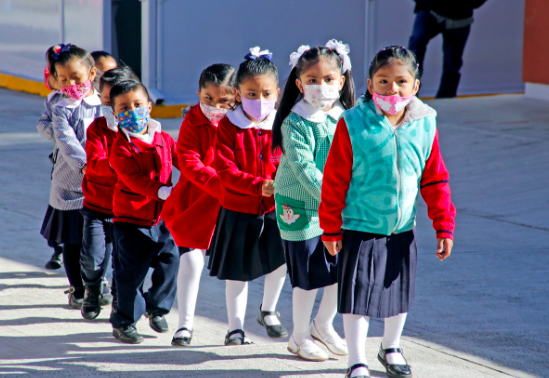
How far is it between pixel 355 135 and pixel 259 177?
76cm

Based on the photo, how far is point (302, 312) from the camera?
149 inches

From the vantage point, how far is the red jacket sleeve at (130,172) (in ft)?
13.1

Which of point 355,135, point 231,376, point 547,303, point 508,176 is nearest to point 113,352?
point 231,376

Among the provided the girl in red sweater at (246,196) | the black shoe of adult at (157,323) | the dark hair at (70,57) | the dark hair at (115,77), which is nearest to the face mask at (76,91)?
the dark hair at (70,57)

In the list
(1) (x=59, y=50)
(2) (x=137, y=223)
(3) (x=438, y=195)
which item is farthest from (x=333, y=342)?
(1) (x=59, y=50)

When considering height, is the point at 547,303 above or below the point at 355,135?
below

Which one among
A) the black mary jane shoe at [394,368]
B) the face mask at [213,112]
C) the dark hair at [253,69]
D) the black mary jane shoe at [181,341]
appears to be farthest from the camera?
the face mask at [213,112]

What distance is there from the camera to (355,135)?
132 inches

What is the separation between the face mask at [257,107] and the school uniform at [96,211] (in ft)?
2.77

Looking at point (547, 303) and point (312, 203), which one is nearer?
point (312, 203)

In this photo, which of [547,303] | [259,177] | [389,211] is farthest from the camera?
[547,303]

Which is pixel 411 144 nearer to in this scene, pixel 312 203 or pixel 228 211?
pixel 312 203

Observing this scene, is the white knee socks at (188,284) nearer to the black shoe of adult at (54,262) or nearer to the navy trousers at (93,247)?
the navy trousers at (93,247)

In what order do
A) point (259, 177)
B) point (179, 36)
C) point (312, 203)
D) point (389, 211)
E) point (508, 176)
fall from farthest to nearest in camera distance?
point (179, 36)
point (508, 176)
point (259, 177)
point (312, 203)
point (389, 211)
